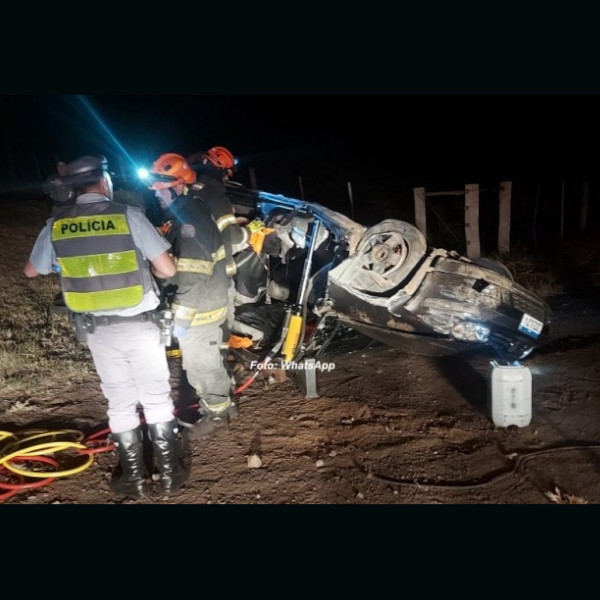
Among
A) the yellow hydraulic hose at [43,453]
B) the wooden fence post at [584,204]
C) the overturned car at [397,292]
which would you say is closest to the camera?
the yellow hydraulic hose at [43,453]

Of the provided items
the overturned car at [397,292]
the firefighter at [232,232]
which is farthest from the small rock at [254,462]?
the firefighter at [232,232]

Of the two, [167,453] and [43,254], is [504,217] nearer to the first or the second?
[167,453]

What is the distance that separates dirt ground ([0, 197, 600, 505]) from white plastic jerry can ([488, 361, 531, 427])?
88 millimetres

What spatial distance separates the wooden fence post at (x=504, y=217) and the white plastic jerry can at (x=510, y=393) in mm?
5850

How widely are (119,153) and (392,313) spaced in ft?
118

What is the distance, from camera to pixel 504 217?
345 inches

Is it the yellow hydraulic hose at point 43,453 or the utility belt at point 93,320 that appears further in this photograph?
the yellow hydraulic hose at point 43,453

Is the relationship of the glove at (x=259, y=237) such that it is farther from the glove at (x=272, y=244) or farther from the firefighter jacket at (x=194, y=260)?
the firefighter jacket at (x=194, y=260)

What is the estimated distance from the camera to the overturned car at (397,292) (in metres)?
3.64

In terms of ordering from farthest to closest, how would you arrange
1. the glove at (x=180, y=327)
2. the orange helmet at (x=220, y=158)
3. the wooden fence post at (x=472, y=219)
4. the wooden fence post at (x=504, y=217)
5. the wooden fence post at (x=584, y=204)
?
the wooden fence post at (x=584, y=204), the wooden fence post at (x=504, y=217), the wooden fence post at (x=472, y=219), the orange helmet at (x=220, y=158), the glove at (x=180, y=327)

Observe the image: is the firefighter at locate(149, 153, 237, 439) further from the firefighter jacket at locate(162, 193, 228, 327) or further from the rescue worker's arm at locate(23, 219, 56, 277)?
the rescue worker's arm at locate(23, 219, 56, 277)

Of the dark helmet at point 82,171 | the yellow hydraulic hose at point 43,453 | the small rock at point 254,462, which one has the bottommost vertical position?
the small rock at point 254,462

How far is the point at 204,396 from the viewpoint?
3912 millimetres

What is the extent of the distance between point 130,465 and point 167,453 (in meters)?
0.26
